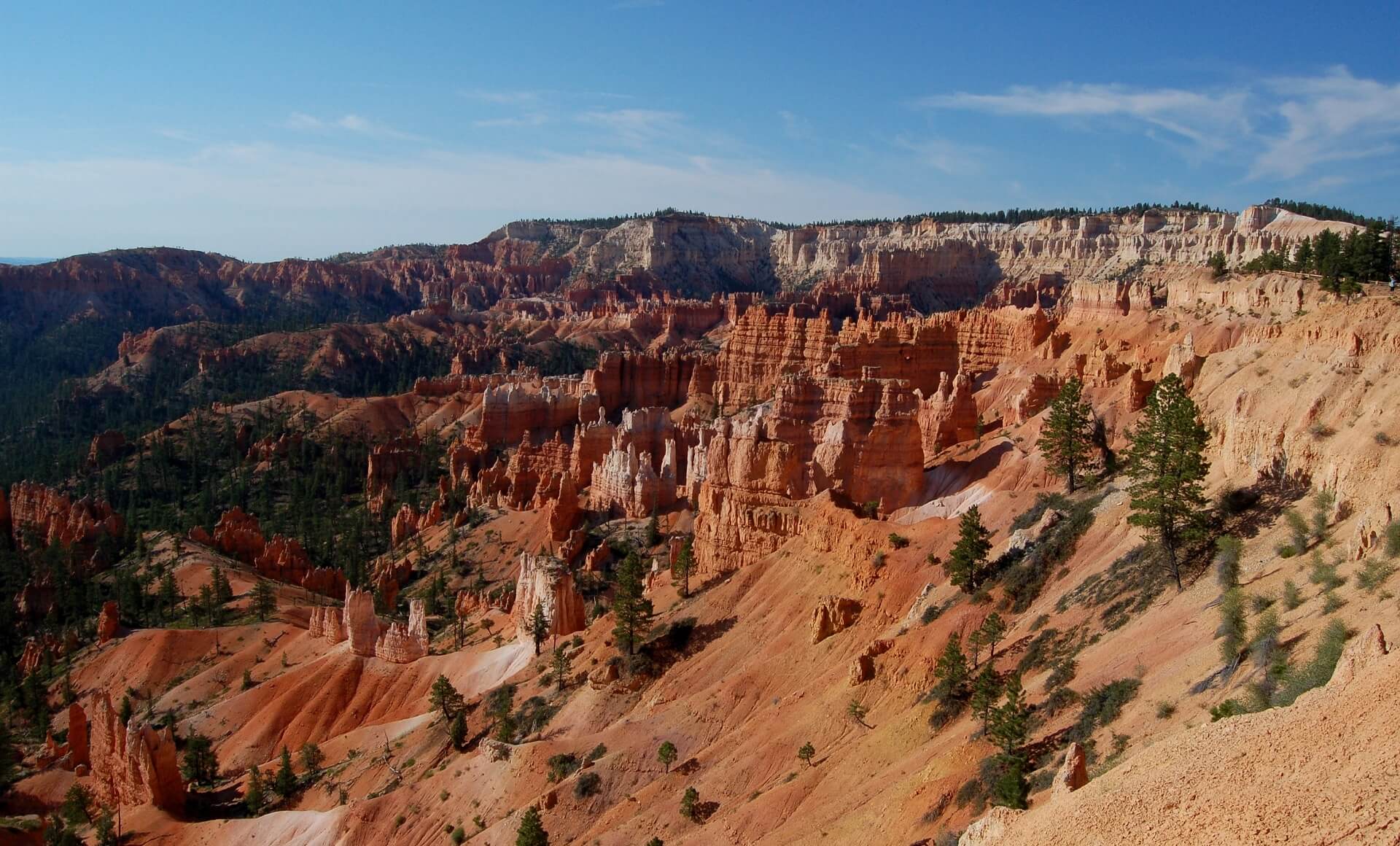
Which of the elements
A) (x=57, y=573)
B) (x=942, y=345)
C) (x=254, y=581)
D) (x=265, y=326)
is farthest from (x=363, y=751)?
(x=265, y=326)

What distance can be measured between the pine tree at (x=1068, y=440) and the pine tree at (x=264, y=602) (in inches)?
1527

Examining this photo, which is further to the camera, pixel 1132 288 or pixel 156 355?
pixel 156 355

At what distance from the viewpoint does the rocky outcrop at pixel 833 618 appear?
30.9 m

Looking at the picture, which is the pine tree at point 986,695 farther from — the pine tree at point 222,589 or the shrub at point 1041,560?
the pine tree at point 222,589

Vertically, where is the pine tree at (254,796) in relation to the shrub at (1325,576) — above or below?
below

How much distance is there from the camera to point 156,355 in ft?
454

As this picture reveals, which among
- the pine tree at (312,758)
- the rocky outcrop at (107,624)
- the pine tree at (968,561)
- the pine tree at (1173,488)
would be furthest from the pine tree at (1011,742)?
the rocky outcrop at (107,624)

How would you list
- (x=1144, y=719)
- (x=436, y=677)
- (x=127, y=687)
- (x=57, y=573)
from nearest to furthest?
(x=1144, y=719) → (x=436, y=677) → (x=127, y=687) → (x=57, y=573)

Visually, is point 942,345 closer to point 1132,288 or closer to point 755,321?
point 1132,288

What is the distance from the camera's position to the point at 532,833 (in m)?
26.5

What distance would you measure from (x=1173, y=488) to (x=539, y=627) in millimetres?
23443

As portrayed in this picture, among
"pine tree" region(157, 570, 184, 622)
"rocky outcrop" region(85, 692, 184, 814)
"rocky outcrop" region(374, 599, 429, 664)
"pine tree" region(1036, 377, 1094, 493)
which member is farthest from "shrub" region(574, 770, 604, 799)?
"pine tree" region(157, 570, 184, 622)

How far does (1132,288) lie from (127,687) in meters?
61.6

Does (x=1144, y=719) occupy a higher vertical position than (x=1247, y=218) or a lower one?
lower
